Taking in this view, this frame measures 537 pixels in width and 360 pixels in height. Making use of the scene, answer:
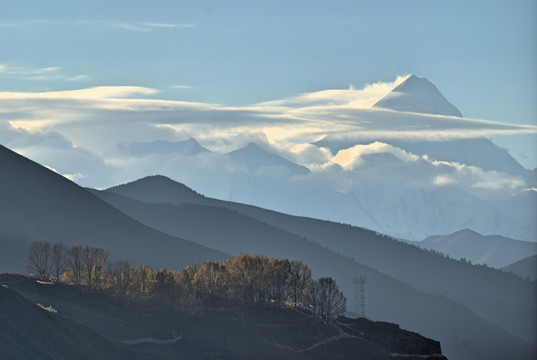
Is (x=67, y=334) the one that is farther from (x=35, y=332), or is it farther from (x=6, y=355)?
(x=6, y=355)

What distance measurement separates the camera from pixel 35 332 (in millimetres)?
187750

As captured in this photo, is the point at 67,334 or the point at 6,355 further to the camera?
the point at 67,334

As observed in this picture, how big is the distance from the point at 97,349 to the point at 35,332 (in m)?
13.4

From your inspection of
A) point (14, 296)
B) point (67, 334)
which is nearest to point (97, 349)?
point (67, 334)

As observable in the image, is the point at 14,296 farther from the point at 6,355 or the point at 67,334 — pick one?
the point at 6,355

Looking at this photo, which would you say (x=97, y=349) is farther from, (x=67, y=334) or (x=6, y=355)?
(x=6, y=355)

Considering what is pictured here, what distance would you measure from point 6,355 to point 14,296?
90.1 feet

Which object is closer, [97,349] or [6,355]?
[6,355]

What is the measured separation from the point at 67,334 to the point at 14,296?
12938 millimetres

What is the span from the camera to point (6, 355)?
17138 cm

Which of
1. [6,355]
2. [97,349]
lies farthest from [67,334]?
[6,355]

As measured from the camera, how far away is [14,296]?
197500 millimetres

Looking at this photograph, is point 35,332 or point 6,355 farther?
point 35,332

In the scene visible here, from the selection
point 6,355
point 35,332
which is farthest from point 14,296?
point 6,355
